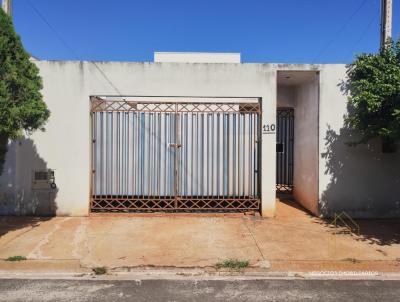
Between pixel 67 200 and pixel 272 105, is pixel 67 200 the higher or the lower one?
the lower one

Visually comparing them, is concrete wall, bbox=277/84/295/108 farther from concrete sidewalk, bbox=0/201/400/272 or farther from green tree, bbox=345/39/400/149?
concrete sidewalk, bbox=0/201/400/272

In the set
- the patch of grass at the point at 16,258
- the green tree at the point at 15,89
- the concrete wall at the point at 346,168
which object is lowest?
the patch of grass at the point at 16,258

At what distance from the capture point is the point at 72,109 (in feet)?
25.6

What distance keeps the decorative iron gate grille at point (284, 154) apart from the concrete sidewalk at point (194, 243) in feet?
8.52

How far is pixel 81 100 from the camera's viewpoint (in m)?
7.82

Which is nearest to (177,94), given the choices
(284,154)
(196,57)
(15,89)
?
(15,89)

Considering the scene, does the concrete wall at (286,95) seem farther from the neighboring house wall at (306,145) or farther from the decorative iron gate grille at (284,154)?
the decorative iron gate grille at (284,154)

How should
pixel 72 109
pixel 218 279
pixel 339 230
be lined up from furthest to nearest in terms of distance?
pixel 72 109 < pixel 339 230 < pixel 218 279

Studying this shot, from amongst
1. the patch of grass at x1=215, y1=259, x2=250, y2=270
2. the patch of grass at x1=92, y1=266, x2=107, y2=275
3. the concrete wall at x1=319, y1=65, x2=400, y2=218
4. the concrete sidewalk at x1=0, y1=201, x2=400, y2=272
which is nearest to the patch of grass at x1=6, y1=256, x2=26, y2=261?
the concrete sidewalk at x1=0, y1=201, x2=400, y2=272

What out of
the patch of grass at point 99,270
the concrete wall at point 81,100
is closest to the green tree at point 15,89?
the concrete wall at point 81,100

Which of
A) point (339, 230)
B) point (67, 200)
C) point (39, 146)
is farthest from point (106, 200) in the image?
point (339, 230)

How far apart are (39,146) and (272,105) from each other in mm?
5103

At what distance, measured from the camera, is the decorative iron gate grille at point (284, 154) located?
10.4 meters

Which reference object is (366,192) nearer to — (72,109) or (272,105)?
(272,105)
